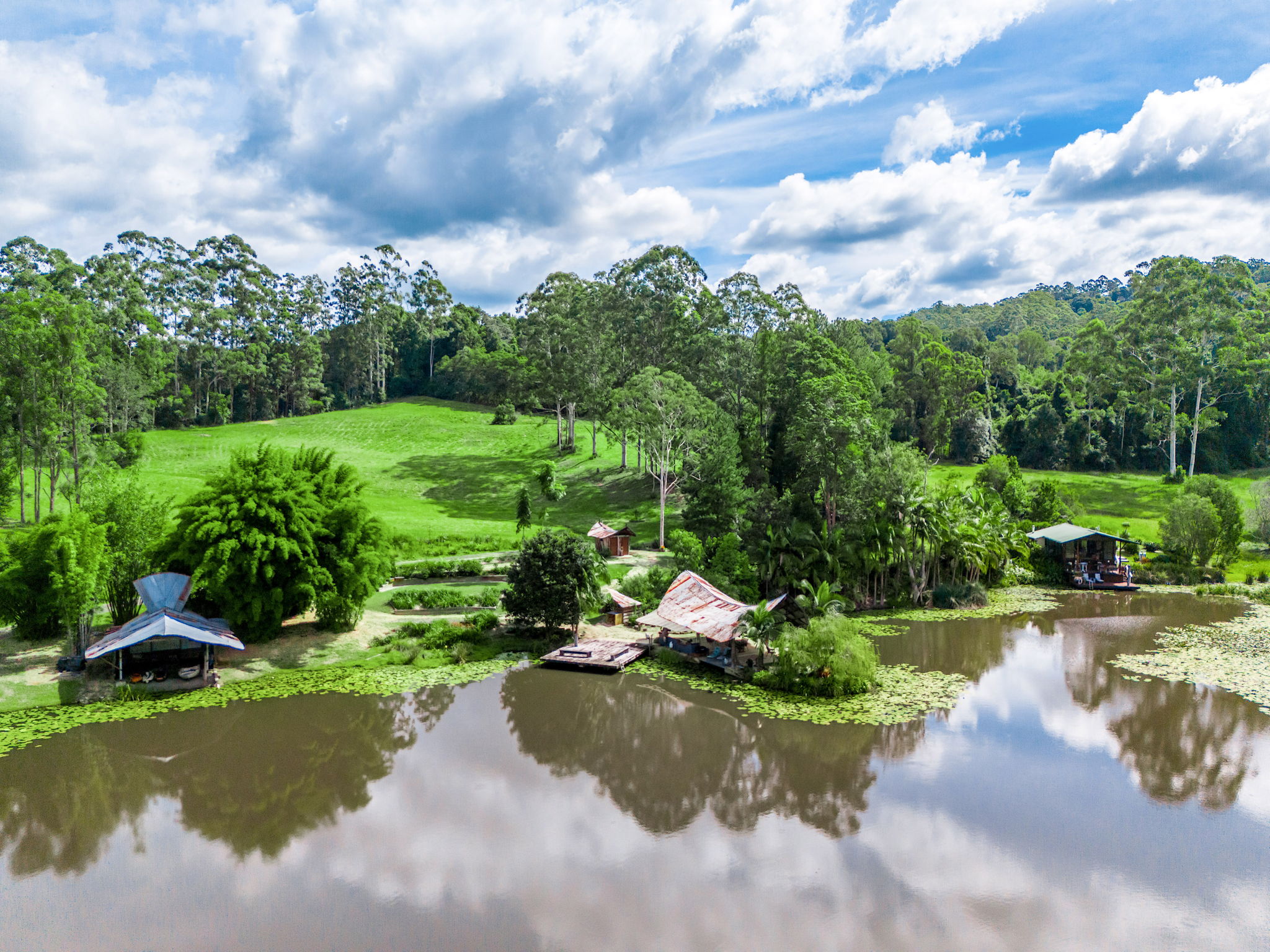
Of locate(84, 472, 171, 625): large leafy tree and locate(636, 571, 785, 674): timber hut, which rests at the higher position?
locate(84, 472, 171, 625): large leafy tree

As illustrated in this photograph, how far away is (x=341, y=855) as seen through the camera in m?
13.2

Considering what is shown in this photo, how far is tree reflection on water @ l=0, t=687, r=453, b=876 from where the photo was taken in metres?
14.1

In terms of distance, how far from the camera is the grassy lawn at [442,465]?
158 feet

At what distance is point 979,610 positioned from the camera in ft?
108

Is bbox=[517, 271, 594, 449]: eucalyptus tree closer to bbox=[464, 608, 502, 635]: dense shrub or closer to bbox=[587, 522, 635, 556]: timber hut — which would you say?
bbox=[587, 522, 635, 556]: timber hut

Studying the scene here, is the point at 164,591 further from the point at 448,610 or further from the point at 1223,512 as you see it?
the point at 1223,512

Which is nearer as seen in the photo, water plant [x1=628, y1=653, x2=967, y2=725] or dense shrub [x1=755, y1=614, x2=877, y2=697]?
water plant [x1=628, y1=653, x2=967, y2=725]

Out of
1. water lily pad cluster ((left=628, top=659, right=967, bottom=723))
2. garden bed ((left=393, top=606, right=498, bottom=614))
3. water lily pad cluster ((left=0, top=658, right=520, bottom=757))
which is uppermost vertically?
garden bed ((left=393, top=606, right=498, bottom=614))

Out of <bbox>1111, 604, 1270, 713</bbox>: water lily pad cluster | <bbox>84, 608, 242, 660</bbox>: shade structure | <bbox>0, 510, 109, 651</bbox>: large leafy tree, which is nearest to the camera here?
<bbox>84, 608, 242, 660</bbox>: shade structure

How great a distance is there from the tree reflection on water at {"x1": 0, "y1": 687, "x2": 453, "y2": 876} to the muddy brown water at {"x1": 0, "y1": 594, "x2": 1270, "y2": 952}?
7cm

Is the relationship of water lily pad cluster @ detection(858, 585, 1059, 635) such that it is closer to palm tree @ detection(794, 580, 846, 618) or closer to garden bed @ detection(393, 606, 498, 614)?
palm tree @ detection(794, 580, 846, 618)

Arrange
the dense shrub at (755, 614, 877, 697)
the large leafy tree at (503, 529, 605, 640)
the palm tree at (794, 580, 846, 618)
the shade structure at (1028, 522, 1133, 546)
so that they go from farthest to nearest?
1. the shade structure at (1028, 522, 1133, 546)
2. the large leafy tree at (503, 529, 605, 640)
3. the palm tree at (794, 580, 846, 618)
4. the dense shrub at (755, 614, 877, 697)

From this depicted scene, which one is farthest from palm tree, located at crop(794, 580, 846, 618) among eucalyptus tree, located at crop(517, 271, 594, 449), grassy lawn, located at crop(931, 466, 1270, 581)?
eucalyptus tree, located at crop(517, 271, 594, 449)

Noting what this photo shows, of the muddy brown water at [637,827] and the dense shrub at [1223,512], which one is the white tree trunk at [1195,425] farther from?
the muddy brown water at [637,827]
